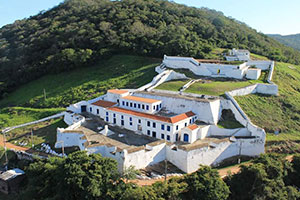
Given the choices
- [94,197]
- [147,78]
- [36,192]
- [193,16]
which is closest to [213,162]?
[94,197]

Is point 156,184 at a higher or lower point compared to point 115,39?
lower

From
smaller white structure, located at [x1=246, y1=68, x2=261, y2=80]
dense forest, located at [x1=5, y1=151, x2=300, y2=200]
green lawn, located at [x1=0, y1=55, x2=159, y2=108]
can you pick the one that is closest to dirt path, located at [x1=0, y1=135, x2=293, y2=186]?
dense forest, located at [x1=5, y1=151, x2=300, y2=200]

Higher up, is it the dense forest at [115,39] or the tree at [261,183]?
the dense forest at [115,39]

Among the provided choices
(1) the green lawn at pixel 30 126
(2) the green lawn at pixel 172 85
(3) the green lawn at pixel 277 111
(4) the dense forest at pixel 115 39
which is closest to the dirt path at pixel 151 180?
(1) the green lawn at pixel 30 126

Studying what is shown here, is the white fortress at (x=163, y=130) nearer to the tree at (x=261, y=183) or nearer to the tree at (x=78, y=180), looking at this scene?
the tree at (x=78, y=180)

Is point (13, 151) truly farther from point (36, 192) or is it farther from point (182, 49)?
point (182, 49)

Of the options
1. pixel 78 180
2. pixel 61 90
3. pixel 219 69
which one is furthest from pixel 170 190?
pixel 61 90

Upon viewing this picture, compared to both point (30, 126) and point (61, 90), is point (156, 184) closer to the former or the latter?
point (30, 126)
